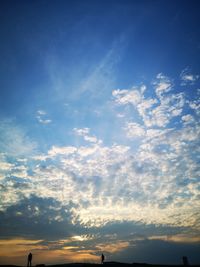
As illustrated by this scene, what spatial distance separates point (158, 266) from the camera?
1086 inches

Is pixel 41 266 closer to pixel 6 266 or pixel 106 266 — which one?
pixel 6 266

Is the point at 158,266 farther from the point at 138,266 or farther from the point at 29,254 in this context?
the point at 29,254

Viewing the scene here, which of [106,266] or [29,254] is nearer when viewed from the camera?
[106,266]

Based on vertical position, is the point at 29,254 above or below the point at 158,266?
above

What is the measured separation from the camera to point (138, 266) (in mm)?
26047

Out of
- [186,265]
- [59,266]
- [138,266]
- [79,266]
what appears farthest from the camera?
[186,265]

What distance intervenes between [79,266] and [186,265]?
47.7 ft

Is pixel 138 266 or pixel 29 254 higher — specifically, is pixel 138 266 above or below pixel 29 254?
below

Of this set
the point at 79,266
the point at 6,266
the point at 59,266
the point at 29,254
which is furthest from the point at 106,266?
the point at 6,266

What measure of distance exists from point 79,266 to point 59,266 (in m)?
3.24

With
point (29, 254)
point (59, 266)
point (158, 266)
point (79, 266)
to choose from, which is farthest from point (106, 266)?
point (29, 254)

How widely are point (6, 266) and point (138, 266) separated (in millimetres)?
15740

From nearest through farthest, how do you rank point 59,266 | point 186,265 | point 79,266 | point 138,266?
point 79,266 < point 59,266 < point 138,266 < point 186,265

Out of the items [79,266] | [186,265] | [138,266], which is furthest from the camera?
[186,265]
